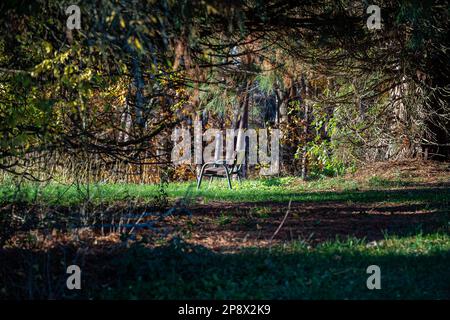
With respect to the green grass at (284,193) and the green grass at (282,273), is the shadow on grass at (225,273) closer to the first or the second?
the green grass at (282,273)

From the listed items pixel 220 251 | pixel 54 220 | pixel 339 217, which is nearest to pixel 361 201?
pixel 339 217

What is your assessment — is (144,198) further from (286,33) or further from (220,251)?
(220,251)

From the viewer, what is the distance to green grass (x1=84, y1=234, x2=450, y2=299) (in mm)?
5105

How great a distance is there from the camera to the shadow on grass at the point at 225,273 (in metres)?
5.11

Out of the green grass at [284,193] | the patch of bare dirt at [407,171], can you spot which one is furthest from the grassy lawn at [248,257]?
the patch of bare dirt at [407,171]

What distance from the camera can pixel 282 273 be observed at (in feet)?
18.5

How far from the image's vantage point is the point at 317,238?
24.2 feet

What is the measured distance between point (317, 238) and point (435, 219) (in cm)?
218

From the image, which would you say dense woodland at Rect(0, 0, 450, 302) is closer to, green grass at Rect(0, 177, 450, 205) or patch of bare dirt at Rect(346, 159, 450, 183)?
green grass at Rect(0, 177, 450, 205)

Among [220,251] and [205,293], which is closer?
[205,293]

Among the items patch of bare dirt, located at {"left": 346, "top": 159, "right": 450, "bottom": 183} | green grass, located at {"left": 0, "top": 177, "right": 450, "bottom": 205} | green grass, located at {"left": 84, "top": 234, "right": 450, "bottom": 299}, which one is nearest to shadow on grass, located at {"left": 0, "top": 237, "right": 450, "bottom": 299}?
green grass, located at {"left": 84, "top": 234, "right": 450, "bottom": 299}

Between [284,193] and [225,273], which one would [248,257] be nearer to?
[225,273]

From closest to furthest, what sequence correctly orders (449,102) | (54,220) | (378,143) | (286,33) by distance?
(54,220)
(286,33)
(449,102)
(378,143)

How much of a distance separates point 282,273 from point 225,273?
1.64 ft
